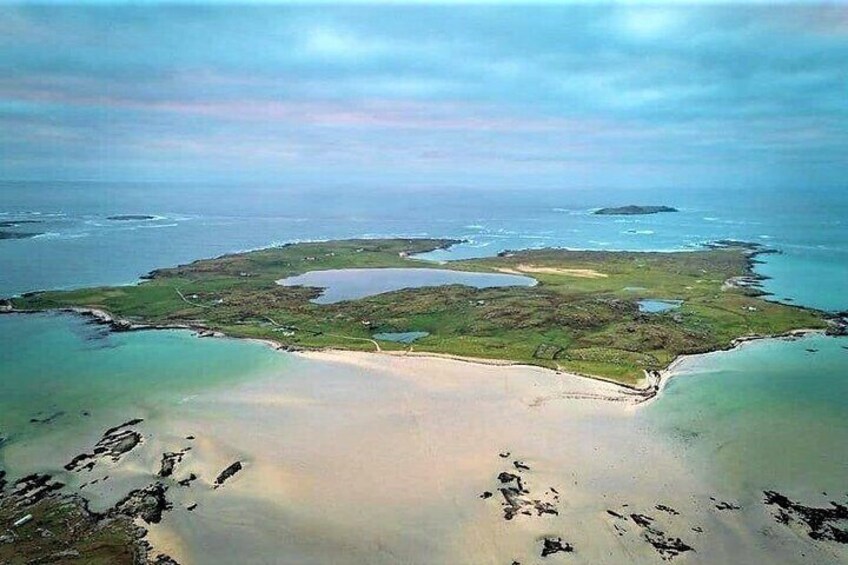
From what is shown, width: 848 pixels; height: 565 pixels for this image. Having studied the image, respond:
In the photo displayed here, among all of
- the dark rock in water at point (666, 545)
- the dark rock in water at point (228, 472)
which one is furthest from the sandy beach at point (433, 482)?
the dark rock in water at point (228, 472)

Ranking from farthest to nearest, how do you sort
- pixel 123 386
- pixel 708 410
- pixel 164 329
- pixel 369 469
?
pixel 164 329
pixel 123 386
pixel 708 410
pixel 369 469

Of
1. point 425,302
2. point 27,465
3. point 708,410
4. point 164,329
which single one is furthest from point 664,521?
point 164,329

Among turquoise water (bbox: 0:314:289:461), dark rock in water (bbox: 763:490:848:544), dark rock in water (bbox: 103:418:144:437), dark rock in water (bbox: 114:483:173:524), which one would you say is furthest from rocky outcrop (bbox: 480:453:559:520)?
turquoise water (bbox: 0:314:289:461)

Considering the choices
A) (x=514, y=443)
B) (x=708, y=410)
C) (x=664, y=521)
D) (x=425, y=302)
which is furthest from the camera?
(x=425, y=302)

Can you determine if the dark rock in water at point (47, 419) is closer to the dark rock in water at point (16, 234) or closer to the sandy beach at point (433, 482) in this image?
the sandy beach at point (433, 482)

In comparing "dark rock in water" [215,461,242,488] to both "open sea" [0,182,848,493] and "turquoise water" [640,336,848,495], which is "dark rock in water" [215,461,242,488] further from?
"turquoise water" [640,336,848,495]

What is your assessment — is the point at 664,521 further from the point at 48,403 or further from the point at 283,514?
the point at 48,403

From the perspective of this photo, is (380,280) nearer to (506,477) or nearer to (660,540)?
(506,477)
